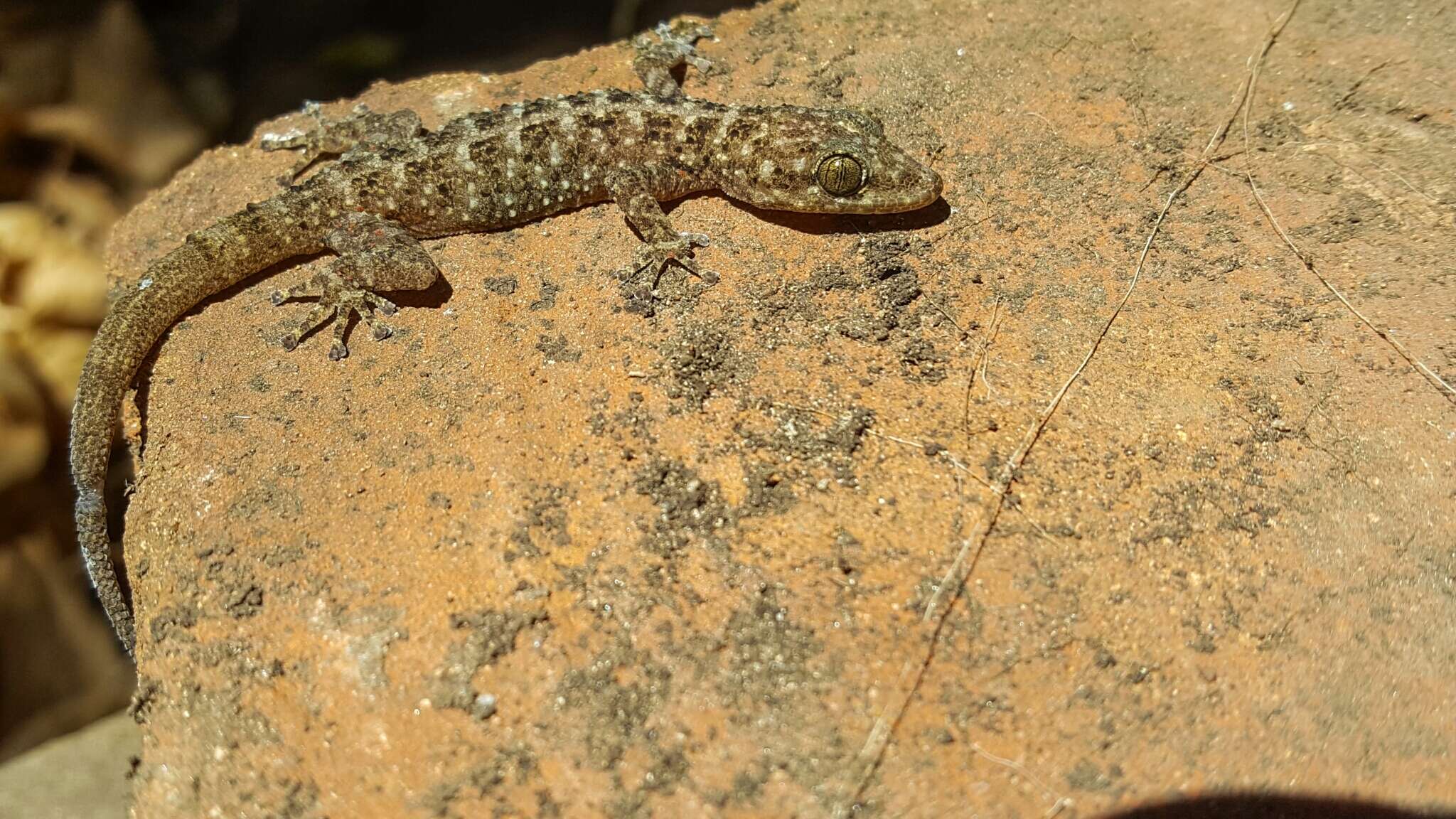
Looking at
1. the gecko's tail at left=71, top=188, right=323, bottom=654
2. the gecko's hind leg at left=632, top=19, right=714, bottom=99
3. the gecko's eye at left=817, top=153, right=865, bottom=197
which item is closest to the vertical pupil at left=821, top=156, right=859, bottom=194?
the gecko's eye at left=817, top=153, right=865, bottom=197

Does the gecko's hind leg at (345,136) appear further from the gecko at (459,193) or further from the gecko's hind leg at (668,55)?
the gecko's hind leg at (668,55)

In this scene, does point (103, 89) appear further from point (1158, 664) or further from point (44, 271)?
point (1158, 664)

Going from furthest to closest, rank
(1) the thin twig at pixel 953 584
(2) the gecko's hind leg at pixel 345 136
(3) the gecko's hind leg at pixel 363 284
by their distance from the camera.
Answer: (2) the gecko's hind leg at pixel 345 136 → (3) the gecko's hind leg at pixel 363 284 → (1) the thin twig at pixel 953 584

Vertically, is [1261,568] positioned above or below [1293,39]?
below

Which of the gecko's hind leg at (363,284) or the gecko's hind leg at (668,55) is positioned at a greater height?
the gecko's hind leg at (668,55)

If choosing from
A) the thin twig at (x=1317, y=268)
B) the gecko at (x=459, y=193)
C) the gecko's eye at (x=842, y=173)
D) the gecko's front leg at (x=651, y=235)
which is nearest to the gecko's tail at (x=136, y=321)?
the gecko at (x=459, y=193)

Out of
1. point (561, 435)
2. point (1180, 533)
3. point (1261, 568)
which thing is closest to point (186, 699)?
point (561, 435)
